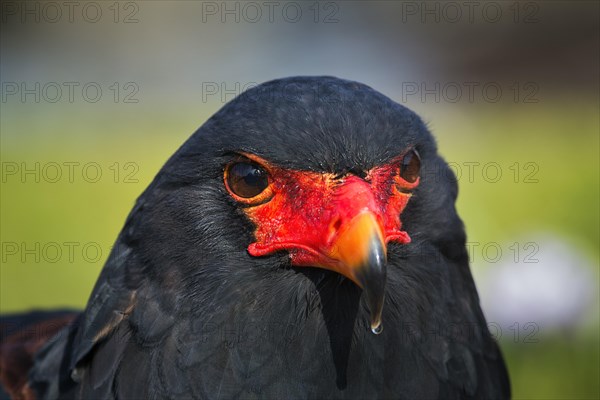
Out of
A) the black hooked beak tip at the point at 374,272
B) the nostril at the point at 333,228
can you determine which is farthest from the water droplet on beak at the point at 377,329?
the nostril at the point at 333,228

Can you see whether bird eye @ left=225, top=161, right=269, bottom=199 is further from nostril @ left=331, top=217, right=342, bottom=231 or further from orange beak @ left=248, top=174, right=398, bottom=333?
nostril @ left=331, top=217, right=342, bottom=231

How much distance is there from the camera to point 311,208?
9.29 feet

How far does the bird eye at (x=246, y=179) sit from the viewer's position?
9.42ft

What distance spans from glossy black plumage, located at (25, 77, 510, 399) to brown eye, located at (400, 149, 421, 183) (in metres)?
0.05

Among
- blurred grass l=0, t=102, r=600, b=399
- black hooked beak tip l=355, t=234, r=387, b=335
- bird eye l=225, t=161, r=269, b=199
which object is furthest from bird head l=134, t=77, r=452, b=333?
blurred grass l=0, t=102, r=600, b=399

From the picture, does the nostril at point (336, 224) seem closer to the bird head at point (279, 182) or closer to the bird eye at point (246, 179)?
the bird head at point (279, 182)

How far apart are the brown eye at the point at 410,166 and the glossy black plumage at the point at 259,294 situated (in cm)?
5

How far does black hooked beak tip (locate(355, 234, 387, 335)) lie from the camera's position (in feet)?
8.25

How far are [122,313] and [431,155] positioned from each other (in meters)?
1.37

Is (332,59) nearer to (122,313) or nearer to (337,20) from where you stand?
(337,20)

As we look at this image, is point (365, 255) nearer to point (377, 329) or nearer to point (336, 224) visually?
point (336, 224)

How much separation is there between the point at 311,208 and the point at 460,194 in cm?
800

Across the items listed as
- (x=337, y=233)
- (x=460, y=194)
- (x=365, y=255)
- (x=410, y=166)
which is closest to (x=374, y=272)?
(x=365, y=255)

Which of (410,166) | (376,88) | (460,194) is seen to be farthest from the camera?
(376,88)
